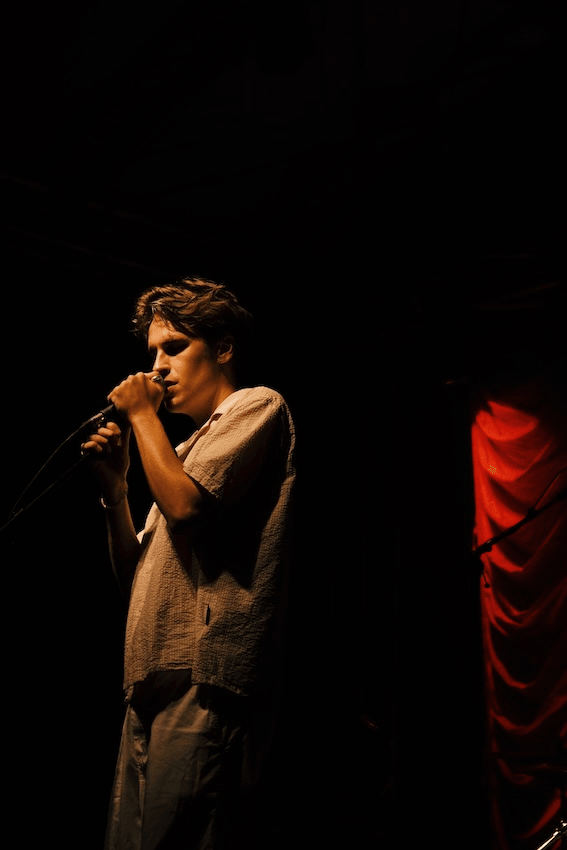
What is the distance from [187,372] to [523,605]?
292 cm

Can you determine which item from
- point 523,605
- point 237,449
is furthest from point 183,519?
point 523,605

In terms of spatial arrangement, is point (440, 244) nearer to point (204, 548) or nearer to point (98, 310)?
point (98, 310)

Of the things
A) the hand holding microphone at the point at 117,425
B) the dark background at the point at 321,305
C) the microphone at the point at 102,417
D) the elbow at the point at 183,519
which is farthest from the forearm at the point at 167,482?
the dark background at the point at 321,305

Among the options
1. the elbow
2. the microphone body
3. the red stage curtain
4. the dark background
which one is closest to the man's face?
the microphone body

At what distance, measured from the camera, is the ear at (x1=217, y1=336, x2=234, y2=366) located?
211 cm

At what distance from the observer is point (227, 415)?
1707 mm

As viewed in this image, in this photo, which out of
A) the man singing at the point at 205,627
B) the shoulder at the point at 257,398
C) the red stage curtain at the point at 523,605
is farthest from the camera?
the red stage curtain at the point at 523,605

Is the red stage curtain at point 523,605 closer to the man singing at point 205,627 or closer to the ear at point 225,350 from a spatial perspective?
the ear at point 225,350

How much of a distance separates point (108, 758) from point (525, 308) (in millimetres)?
3447

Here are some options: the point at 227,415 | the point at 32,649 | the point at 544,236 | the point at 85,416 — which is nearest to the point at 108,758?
the point at 32,649

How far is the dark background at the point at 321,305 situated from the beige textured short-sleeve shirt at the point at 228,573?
86.6 inches

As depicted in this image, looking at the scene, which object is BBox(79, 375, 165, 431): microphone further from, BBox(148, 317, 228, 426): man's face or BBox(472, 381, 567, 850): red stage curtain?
BBox(472, 381, 567, 850): red stage curtain

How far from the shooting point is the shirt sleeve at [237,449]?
62.0 inches

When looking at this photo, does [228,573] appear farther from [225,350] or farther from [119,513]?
[225,350]
